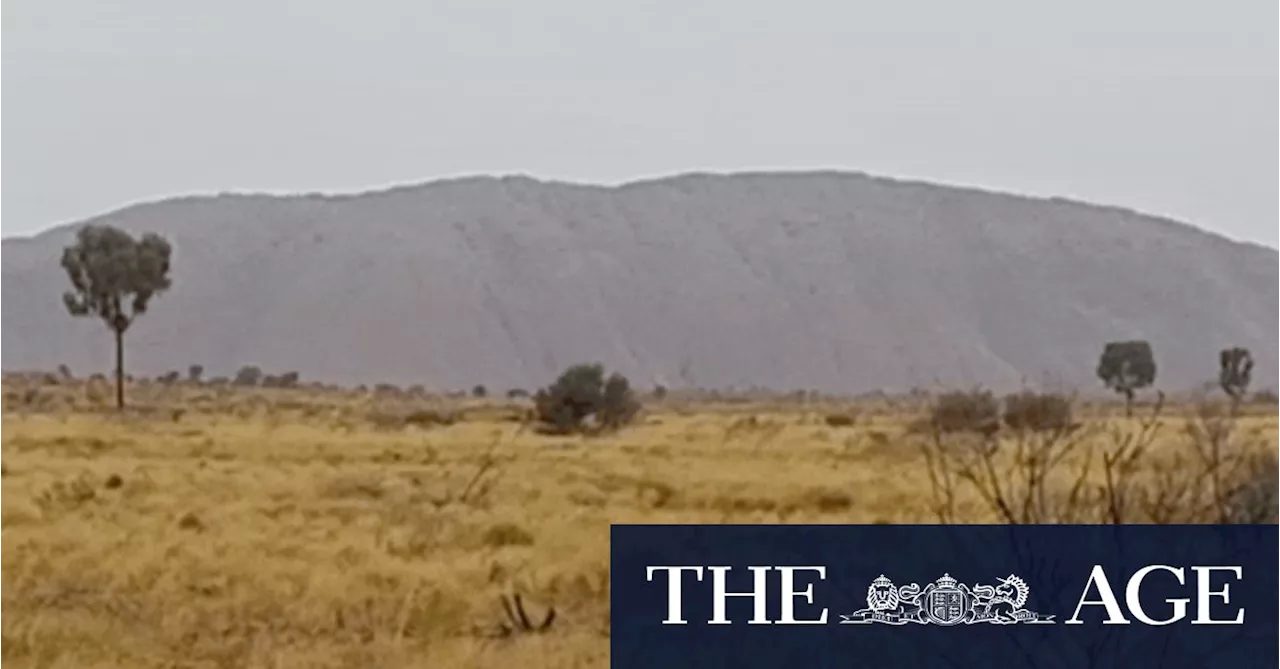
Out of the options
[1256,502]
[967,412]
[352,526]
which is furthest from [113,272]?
[1256,502]

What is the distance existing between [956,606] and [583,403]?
28.7 m

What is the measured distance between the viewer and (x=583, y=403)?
36406 millimetres

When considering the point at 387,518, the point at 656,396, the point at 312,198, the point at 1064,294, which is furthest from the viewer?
the point at 312,198

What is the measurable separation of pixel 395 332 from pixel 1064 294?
49.8 m

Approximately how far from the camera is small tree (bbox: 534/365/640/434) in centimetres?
3625

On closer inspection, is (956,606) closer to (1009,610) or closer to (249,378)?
(1009,610)

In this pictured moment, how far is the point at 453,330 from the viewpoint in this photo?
11175 centimetres

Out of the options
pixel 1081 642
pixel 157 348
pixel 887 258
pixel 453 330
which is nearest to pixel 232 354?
pixel 157 348

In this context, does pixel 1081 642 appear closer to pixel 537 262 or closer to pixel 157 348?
pixel 157 348

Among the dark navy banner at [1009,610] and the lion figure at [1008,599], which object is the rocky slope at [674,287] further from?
the lion figure at [1008,599]

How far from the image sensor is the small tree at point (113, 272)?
147ft

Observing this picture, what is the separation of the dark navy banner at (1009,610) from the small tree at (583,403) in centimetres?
2613

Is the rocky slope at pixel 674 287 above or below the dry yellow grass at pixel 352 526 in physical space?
above

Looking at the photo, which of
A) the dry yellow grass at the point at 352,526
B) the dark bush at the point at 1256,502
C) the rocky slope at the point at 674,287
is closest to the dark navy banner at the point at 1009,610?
the dark bush at the point at 1256,502
